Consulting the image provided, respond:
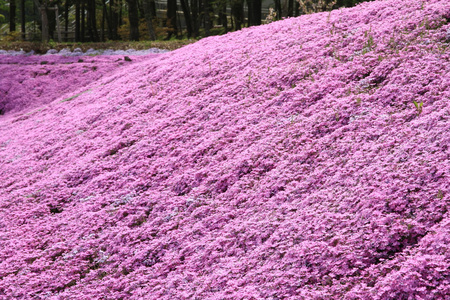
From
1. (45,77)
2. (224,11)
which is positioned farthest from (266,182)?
(224,11)

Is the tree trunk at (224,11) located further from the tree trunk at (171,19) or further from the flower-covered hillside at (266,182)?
the flower-covered hillside at (266,182)

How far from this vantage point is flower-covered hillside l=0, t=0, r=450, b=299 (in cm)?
443

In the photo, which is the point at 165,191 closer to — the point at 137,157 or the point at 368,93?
the point at 137,157

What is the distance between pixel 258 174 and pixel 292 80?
316cm

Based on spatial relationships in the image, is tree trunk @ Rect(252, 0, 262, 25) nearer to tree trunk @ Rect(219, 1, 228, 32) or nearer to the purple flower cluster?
tree trunk @ Rect(219, 1, 228, 32)

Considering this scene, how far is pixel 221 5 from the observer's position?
36.8 metres

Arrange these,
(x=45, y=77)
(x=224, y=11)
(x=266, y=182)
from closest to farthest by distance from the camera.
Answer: (x=266, y=182) < (x=45, y=77) < (x=224, y=11)

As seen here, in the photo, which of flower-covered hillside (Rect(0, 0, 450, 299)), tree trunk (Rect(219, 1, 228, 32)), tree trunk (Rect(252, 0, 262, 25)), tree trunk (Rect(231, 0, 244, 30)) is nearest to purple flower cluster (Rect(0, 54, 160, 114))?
flower-covered hillside (Rect(0, 0, 450, 299))

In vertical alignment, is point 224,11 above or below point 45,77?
above

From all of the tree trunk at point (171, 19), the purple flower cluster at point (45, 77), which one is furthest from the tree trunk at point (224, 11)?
the purple flower cluster at point (45, 77)

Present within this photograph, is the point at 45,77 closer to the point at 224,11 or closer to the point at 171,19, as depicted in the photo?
the point at 171,19

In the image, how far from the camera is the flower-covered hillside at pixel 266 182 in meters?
4.43

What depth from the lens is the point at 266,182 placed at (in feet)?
20.6

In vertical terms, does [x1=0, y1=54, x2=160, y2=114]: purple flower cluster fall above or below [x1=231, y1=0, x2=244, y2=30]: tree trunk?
below
